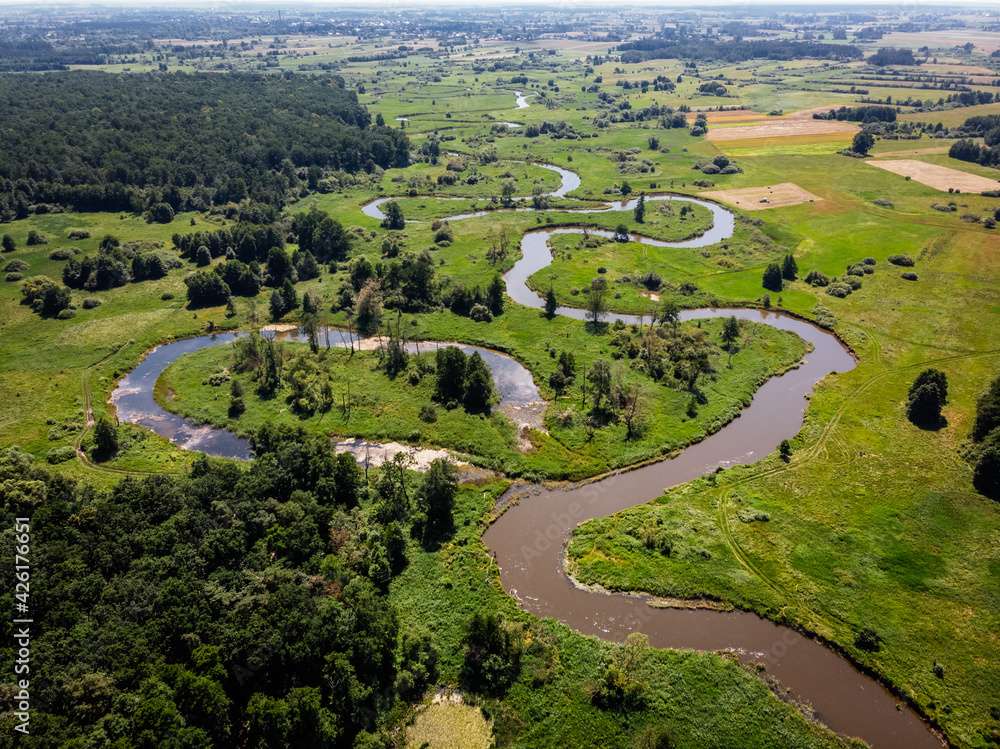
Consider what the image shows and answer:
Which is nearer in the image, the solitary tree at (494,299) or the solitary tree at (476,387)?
the solitary tree at (476,387)

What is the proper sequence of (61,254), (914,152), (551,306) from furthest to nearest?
(914,152) → (61,254) → (551,306)

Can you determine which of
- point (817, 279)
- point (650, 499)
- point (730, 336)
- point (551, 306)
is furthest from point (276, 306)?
point (817, 279)

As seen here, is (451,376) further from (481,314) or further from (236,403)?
(236,403)

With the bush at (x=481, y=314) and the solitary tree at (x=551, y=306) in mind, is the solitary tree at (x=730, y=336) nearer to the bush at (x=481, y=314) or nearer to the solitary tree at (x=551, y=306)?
the solitary tree at (x=551, y=306)

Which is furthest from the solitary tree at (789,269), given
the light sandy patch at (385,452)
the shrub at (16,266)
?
the shrub at (16,266)

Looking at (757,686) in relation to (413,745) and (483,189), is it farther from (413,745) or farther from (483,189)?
(483,189)

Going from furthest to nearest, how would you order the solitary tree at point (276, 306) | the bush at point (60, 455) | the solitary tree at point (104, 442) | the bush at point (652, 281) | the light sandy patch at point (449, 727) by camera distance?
the bush at point (652, 281)
the solitary tree at point (276, 306)
the solitary tree at point (104, 442)
the bush at point (60, 455)
the light sandy patch at point (449, 727)

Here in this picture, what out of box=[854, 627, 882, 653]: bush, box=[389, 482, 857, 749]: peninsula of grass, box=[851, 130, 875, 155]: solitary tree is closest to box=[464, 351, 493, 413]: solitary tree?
box=[389, 482, 857, 749]: peninsula of grass
